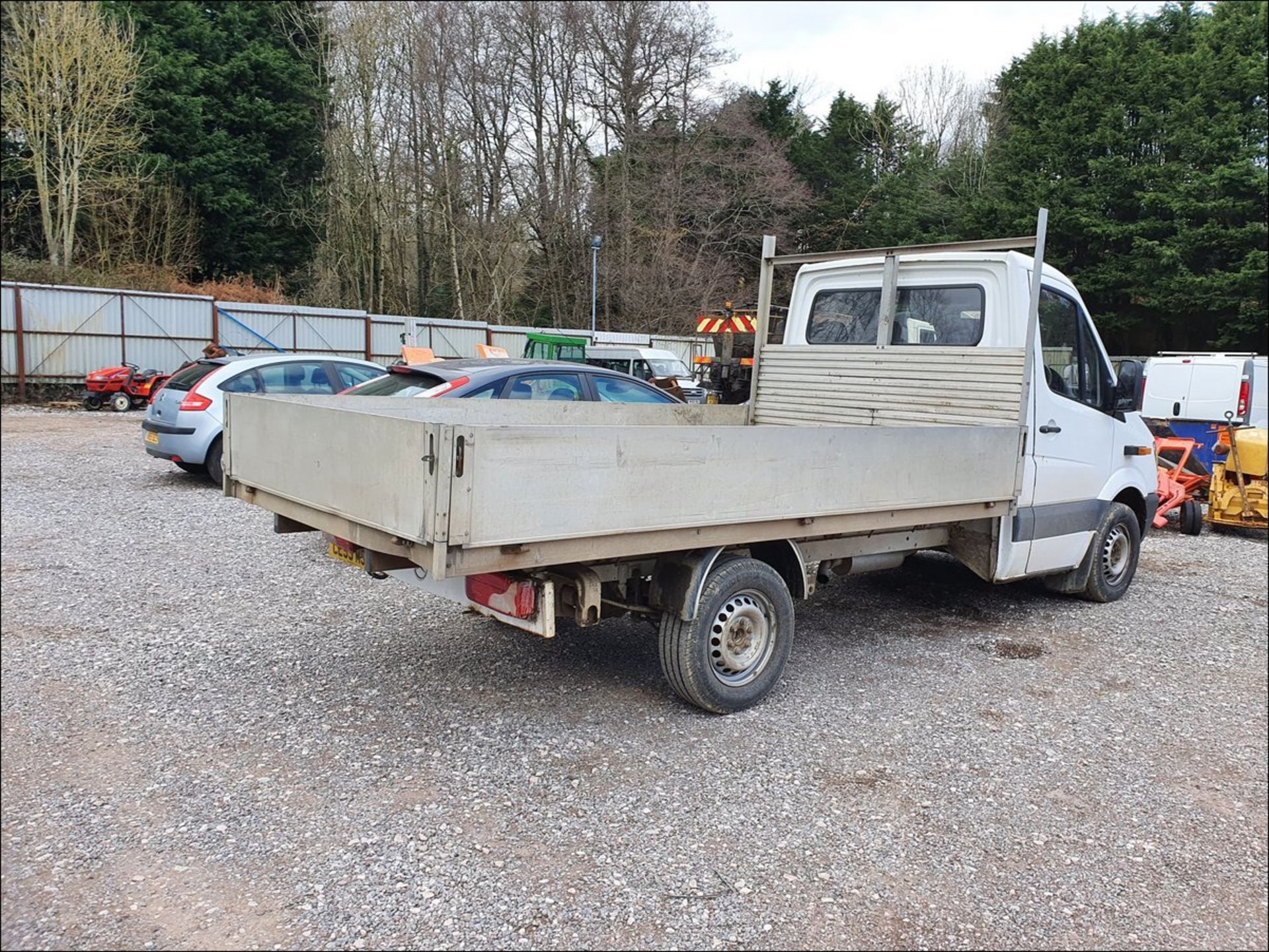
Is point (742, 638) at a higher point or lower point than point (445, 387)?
lower

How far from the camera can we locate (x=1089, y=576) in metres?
6.64

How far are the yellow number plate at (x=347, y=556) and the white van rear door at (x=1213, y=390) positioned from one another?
13.9 m

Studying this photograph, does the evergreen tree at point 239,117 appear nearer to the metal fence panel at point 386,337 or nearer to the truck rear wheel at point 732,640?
the metal fence panel at point 386,337

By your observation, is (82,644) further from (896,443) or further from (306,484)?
(896,443)

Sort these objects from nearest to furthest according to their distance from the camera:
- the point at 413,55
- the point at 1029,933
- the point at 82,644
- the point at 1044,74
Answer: the point at 1029,933 < the point at 82,644 < the point at 413,55 < the point at 1044,74

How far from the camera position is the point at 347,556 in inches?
170

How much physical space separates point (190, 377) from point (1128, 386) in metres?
9.32

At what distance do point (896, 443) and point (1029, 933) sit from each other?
241cm

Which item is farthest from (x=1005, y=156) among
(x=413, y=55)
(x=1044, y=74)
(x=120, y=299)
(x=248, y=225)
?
(x=120, y=299)

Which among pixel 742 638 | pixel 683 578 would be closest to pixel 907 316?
pixel 742 638

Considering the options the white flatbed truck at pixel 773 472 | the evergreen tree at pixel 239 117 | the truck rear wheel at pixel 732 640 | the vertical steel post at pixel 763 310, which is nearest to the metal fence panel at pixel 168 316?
the evergreen tree at pixel 239 117

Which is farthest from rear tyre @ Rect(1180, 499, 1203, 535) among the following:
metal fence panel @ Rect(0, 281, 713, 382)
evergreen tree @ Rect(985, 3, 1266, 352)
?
evergreen tree @ Rect(985, 3, 1266, 352)

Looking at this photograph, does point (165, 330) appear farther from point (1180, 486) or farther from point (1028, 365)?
point (1028, 365)

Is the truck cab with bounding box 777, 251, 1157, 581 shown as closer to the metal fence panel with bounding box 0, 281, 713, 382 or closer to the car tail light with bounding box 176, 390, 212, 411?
the car tail light with bounding box 176, 390, 212, 411
